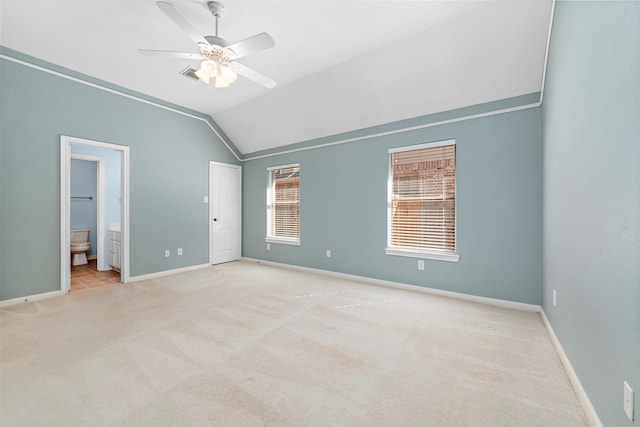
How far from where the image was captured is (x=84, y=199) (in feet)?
18.9

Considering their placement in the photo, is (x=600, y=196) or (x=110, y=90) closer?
(x=600, y=196)

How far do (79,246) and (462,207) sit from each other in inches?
280

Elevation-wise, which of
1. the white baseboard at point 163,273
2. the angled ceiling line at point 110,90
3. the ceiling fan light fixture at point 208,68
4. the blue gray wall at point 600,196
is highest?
the angled ceiling line at point 110,90

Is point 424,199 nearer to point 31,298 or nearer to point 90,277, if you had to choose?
point 31,298

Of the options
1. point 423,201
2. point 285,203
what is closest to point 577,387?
point 423,201

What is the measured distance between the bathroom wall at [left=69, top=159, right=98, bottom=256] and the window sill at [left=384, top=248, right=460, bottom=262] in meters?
6.43

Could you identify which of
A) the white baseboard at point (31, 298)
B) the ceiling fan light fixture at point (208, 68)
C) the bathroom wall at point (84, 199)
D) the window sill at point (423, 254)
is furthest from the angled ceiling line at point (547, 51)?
the bathroom wall at point (84, 199)

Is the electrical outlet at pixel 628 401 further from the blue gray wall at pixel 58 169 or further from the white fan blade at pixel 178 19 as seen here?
the blue gray wall at pixel 58 169

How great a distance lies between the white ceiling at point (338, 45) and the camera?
238cm

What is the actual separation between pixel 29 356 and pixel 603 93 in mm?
4134

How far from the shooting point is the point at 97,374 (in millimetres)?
1754

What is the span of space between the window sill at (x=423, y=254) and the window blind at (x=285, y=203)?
1.99 meters

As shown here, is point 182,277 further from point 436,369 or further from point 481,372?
point 481,372

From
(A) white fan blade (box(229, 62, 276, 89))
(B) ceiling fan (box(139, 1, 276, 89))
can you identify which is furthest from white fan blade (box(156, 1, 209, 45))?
(A) white fan blade (box(229, 62, 276, 89))
